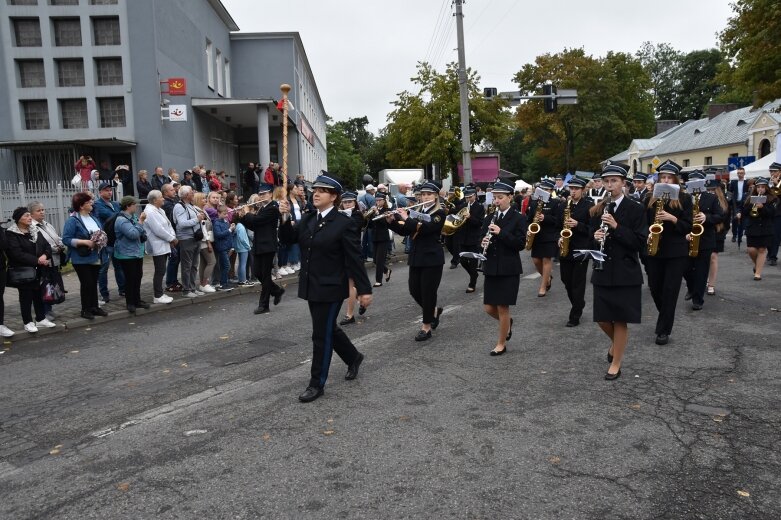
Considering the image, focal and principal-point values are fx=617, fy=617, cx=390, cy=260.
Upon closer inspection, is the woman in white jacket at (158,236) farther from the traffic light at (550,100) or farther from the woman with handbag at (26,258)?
the traffic light at (550,100)

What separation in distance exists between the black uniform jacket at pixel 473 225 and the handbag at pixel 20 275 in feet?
25.4

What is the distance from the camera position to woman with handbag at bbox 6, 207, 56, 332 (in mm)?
8555

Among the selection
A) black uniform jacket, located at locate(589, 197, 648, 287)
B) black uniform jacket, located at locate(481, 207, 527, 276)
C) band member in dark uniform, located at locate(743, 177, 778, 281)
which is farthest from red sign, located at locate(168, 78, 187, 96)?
black uniform jacket, located at locate(589, 197, 648, 287)

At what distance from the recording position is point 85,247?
368 inches

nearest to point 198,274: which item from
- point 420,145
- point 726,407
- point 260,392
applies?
point 260,392

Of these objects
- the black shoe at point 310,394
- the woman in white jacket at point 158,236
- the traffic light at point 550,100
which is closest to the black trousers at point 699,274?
the black shoe at point 310,394

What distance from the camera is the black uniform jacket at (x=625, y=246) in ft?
19.8

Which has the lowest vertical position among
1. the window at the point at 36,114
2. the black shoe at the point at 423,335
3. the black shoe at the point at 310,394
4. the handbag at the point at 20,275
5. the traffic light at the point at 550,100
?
the black shoe at the point at 423,335

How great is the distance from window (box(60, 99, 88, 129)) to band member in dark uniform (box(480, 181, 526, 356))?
20.5 meters

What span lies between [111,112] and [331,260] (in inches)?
793

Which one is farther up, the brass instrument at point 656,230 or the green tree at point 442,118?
the green tree at point 442,118

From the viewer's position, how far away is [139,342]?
8422mm

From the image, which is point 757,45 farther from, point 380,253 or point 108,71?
point 108,71

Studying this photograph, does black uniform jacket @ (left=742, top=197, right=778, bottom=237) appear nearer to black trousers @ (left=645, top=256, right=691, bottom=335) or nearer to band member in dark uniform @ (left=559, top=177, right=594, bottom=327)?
band member in dark uniform @ (left=559, top=177, right=594, bottom=327)
